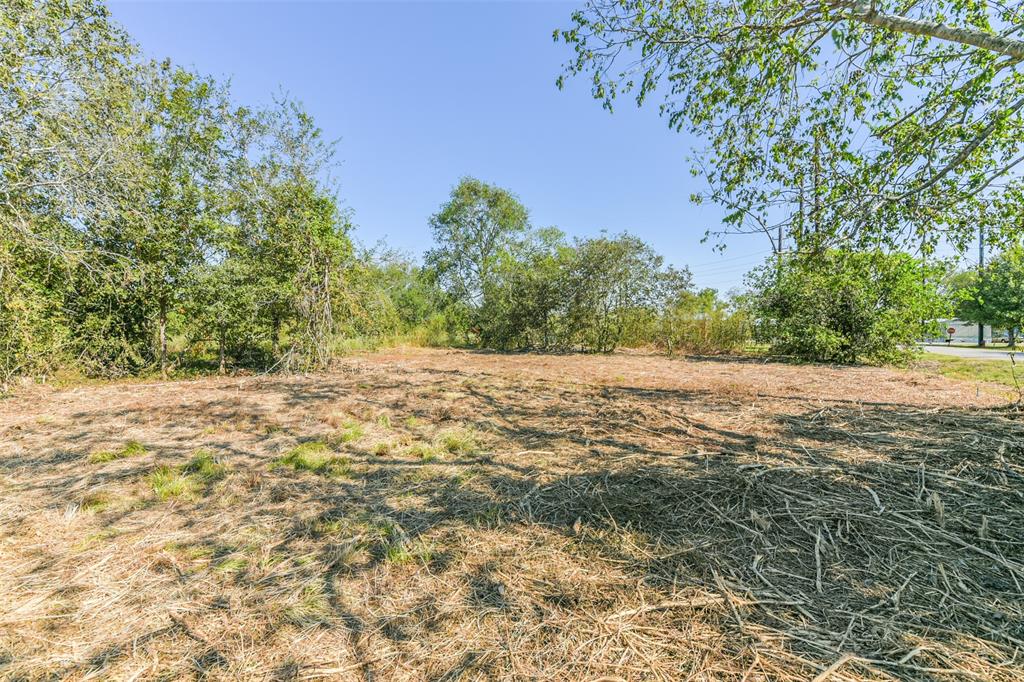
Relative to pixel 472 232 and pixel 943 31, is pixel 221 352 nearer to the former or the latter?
pixel 943 31

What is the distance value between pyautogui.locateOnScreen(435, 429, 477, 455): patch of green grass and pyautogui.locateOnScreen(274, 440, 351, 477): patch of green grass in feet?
2.95

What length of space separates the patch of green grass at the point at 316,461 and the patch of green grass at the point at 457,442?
898 mm

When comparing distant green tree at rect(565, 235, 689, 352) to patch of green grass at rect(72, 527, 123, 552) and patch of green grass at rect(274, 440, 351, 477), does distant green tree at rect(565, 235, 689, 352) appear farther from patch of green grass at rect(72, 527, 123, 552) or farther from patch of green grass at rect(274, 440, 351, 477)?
patch of green grass at rect(72, 527, 123, 552)

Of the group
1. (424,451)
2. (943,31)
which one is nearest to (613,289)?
(943,31)

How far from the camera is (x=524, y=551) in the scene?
208cm

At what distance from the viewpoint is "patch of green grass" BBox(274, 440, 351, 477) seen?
329cm

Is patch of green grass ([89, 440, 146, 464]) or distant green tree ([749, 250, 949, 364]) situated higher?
distant green tree ([749, 250, 949, 364])

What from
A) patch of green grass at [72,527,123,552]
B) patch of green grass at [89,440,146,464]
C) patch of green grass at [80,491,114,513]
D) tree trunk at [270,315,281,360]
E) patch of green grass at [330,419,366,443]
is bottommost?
patch of green grass at [72,527,123,552]

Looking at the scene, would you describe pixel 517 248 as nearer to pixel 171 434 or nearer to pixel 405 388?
pixel 405 388

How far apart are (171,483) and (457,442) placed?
2.31 metres

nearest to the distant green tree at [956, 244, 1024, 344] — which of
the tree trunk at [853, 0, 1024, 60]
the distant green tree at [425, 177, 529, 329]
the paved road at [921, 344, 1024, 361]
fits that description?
the tree trunk at [853, 0, 1024, 60]

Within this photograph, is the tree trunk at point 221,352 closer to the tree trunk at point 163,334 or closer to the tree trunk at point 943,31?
the tree trunk at point 163,334

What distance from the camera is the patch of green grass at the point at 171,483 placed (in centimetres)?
282

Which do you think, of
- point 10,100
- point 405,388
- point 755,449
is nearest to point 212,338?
point 10,100
